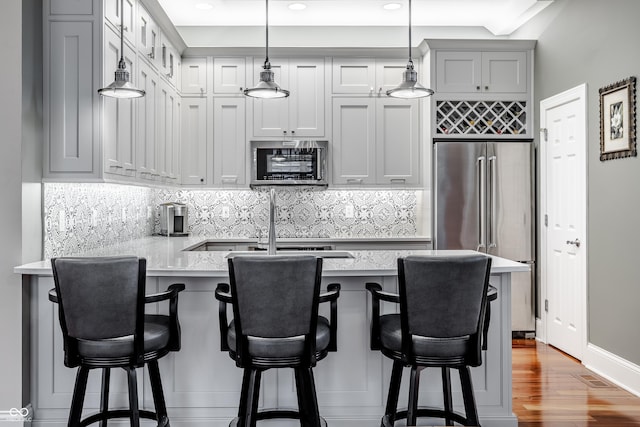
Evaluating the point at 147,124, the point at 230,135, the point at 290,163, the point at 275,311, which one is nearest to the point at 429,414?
the point at 275,311

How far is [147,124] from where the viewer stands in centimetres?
400

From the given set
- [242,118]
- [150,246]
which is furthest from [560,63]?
[150,246]

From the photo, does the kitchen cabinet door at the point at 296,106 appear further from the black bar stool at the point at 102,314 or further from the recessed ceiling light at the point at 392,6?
the black bar stool at the point at 102,314

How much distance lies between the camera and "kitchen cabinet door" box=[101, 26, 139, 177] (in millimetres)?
3127

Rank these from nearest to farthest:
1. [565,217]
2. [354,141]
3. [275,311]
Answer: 1. [275,311]
2. [565,217]
3. [354,141]

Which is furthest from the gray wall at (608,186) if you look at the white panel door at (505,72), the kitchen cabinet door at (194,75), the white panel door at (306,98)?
the kitchen cabinet door at (194,75)

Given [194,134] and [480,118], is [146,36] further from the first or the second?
[480,118]

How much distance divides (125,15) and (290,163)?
2.19 metres

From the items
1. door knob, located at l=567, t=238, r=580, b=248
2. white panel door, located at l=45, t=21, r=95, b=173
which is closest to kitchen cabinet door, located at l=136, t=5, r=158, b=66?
white panel door, located at l=45, t=21, r=95, b=173

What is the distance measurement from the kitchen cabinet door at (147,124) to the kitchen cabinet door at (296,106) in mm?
1249

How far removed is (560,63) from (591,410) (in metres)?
2.87

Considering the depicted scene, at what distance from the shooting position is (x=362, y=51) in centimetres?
521

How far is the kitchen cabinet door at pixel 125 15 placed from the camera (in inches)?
124

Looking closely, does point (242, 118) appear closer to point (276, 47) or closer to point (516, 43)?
point (276, 47)
